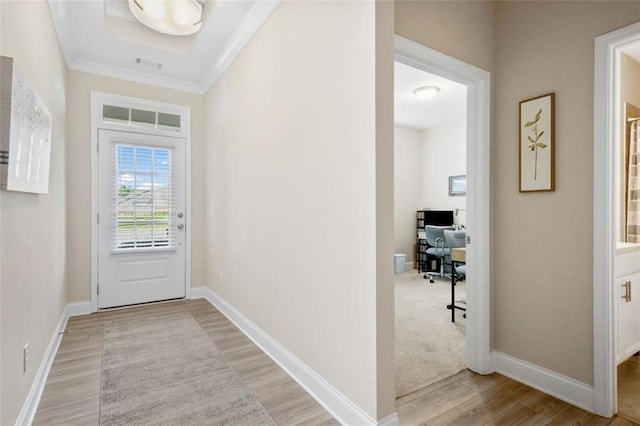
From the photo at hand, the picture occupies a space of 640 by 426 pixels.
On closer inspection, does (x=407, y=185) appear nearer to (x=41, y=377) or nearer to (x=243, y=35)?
(x=243, y=35)

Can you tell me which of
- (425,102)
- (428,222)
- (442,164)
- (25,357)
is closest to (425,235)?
(428,222)

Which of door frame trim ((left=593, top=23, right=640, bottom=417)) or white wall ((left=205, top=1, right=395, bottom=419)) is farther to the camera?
door frame trim ((left=593, top=23, right=640, bottom=417))

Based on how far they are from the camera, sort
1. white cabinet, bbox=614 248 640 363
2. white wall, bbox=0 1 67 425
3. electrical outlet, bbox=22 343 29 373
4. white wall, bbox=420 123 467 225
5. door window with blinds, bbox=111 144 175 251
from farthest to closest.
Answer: white wall, bbox=420 123 467 225
door window with blinds, bbox=111 144 175 251
white cabinet, bbox=614 248 640 363
electrical outlet, bbox=22 343 29 373
white wall, bbox=0 1 67 425

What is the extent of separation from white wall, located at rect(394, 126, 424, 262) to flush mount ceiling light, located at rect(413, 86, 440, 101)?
210 cm

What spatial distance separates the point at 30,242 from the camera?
1.95m

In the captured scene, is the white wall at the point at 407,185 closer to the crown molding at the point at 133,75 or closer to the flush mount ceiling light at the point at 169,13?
the crown molding at the point at 133,75

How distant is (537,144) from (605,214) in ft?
1.94

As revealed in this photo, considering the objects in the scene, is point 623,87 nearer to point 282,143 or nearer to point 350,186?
point 350,186

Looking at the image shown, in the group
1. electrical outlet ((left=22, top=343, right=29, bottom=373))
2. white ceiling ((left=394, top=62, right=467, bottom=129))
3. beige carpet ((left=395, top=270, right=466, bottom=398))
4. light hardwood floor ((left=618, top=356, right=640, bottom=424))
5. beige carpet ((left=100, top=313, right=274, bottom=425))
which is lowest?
beige carpet ((left=395, top=270, right=466, bottom=398))

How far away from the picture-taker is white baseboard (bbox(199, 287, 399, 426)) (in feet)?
5.70

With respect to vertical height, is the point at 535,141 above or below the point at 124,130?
below

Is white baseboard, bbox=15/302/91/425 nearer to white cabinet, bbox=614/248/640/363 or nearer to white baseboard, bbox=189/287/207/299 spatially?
white baseboard, bbox=189/287/207/299

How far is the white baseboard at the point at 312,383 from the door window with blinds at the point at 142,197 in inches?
68.7

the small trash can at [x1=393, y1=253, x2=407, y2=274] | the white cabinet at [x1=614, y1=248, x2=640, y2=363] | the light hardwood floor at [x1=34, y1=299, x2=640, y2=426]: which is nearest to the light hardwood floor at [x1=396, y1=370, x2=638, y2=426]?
the light hardwood floor at [x1=34, y1=299, x2=640, y2=426]
